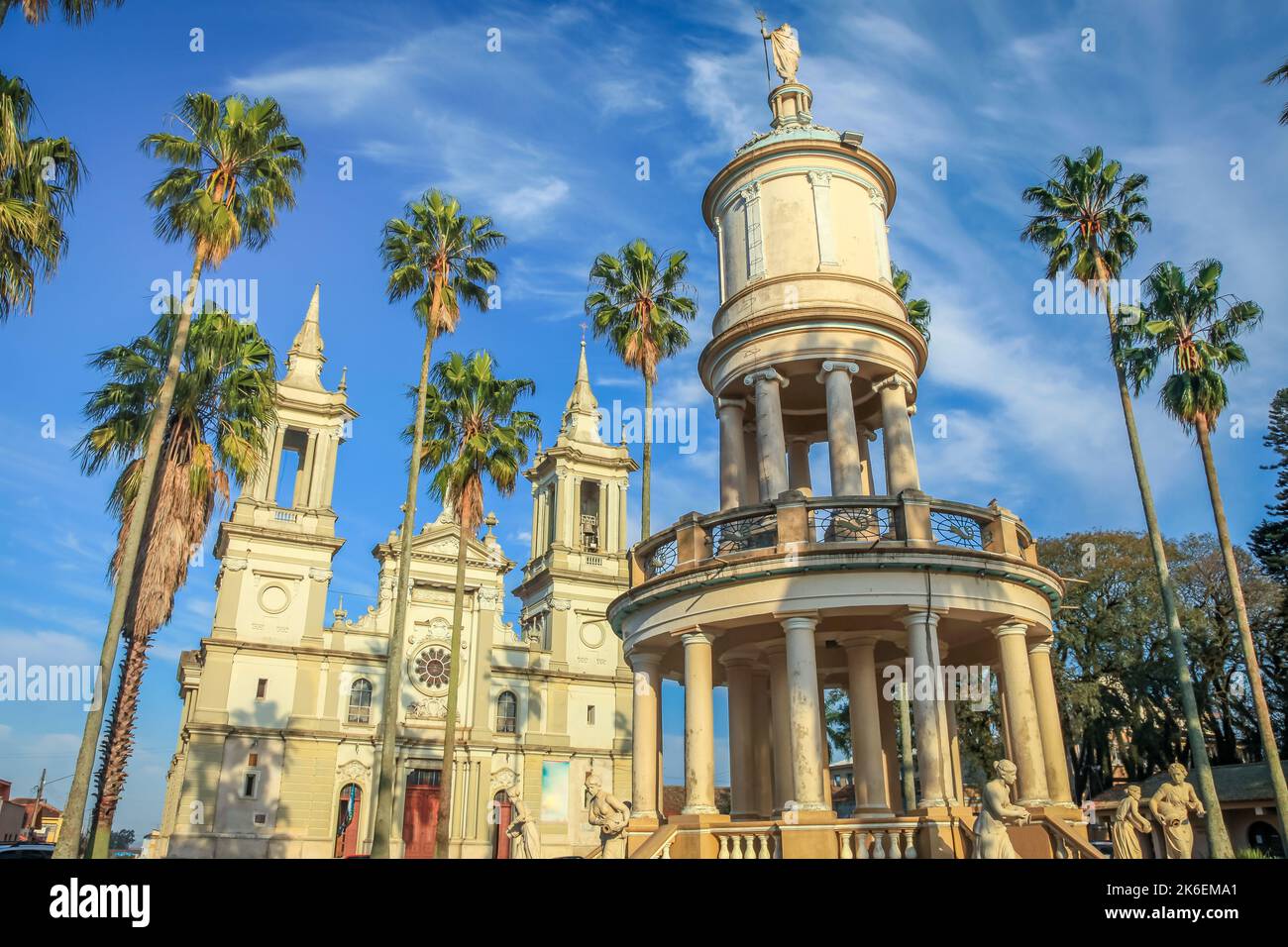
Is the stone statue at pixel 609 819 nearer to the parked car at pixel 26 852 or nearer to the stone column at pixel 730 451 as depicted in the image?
the stone column at pixel 730 451

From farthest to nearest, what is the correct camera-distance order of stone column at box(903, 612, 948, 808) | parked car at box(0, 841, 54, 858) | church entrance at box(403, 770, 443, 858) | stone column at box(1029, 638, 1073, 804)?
church entrance at box(403, 770, 443, 858)
parked car at box(0, 841, 54, 858)
stone column at box(1029, 638, 1073, 804)
stone column at box(903, 612, 948, 808)

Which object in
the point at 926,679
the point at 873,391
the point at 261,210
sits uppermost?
the point at 261,210

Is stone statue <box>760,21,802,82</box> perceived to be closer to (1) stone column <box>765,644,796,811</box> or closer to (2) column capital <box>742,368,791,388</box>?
(2) column capital <box>742,368,791,388</box>

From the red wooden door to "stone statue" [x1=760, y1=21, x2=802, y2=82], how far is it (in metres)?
36.2

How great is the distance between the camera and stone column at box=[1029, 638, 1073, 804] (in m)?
15.8

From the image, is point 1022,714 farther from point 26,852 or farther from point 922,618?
point 26,852

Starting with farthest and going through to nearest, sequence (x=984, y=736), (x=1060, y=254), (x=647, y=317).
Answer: (x=984, y=736) < (x=647, y=317) < (x=1060, y=254)

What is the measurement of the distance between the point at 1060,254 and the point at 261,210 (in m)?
23.4

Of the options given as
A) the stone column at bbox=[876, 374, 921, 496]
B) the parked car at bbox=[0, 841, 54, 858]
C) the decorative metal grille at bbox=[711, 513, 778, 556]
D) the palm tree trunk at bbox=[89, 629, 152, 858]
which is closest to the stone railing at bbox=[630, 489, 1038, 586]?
the decorative metal grille at bbox=[711, 513, 778, 556]

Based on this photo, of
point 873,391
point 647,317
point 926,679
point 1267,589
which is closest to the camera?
point 926,679

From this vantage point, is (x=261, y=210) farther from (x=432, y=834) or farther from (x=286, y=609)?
(x=432, y=834)

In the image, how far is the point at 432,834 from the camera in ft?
143

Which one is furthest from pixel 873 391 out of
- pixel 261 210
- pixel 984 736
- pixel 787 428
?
pixel 984 736

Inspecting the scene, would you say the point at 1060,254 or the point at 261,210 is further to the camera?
the point at 1060,254
